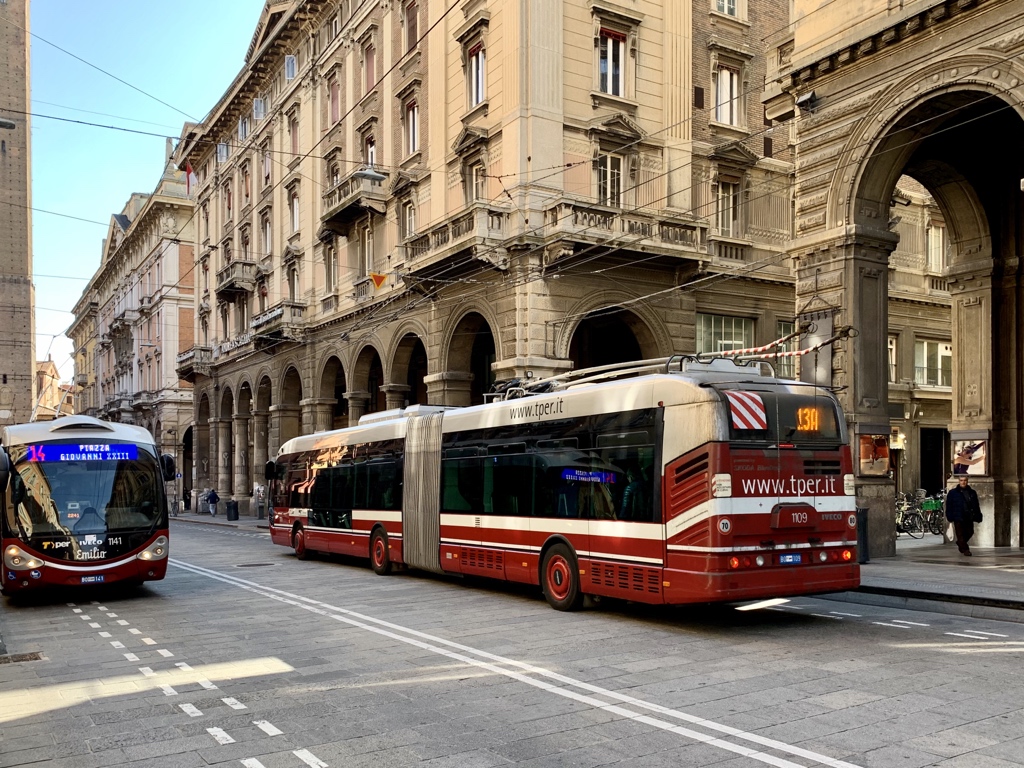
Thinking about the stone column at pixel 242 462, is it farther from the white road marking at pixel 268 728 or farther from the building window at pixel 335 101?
the white road marking at pixel 268 728

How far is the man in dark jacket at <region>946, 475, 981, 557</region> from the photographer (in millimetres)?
18484

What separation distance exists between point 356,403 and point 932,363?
2173 centimetres

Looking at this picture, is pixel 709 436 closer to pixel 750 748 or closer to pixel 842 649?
pixel 842 649

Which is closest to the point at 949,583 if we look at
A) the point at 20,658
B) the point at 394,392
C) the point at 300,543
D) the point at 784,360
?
the point at 20,658

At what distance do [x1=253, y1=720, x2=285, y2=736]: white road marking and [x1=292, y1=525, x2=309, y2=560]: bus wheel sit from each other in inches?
611

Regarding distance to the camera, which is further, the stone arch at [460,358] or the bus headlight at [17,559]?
the stone arch at [460,358]

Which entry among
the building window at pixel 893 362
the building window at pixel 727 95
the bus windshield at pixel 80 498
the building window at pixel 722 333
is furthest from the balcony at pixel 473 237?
the building window at pixel 893 362

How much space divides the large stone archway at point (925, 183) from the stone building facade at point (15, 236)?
7250cm

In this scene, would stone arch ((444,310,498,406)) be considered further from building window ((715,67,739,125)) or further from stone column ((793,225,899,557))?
stone column ((793,225,899,557))

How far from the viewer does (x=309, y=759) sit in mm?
6145

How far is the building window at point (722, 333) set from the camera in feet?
94.1

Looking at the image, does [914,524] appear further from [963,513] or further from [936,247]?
[936,247]

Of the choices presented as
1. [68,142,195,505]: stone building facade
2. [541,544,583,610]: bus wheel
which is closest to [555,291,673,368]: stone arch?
[541,544,583,610]: bus wheel

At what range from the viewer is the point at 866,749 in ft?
20.2
